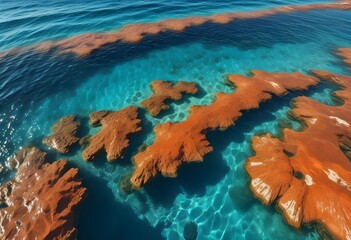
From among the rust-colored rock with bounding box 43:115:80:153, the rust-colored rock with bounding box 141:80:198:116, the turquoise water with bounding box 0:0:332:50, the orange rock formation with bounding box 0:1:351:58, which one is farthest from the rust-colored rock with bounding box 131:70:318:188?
the turquoise water with bounding box 0:0:332:50

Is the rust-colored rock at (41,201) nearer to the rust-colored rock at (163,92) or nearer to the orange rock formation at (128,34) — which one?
the rust-colored rock at (163,92)

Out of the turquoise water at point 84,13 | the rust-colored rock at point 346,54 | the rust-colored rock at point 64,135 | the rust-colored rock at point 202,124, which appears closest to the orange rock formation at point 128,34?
the turquoise water at point 84,13

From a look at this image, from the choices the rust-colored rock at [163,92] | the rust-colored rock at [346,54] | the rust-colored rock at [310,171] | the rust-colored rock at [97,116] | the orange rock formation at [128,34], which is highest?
the orange rock formation at [128,34]

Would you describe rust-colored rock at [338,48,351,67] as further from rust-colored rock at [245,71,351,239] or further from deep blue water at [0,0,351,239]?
rust-colored rock at [245,71,351,239]

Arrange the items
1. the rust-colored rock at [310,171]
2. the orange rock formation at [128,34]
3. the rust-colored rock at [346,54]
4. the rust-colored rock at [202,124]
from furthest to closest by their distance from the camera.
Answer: the orange rock formation at [128,34], the rust-colored rock at [346,54], the rust-colored rock at [202,124], the rust-colored rock at [310,171]

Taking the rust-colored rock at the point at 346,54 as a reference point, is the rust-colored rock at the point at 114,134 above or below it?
above
